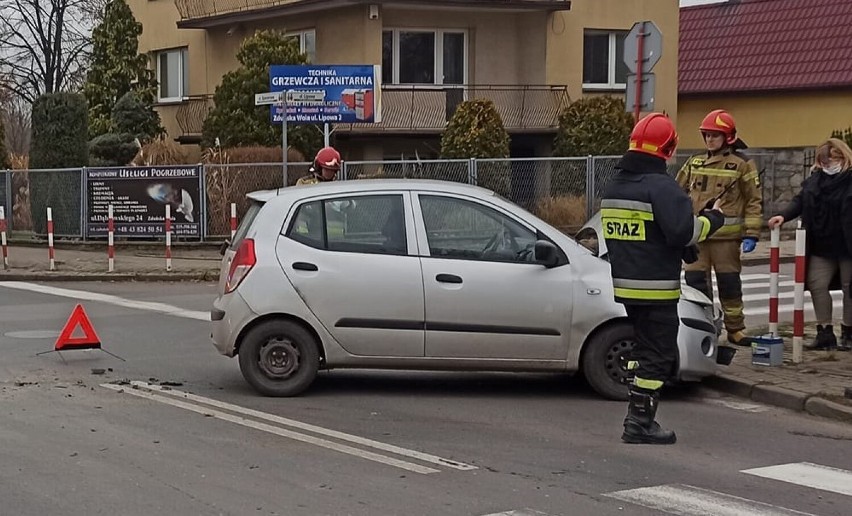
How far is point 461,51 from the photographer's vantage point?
28438 millimetres

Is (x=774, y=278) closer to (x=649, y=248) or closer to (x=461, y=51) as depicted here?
(x=649, y=248)

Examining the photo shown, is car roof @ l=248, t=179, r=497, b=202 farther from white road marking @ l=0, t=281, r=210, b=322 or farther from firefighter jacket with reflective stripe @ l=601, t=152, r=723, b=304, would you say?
white road marking @ l=0, t=281, r=210, b=322

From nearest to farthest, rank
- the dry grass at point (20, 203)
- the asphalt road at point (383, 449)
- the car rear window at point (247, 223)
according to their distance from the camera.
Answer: the asphalt road at point (383, 449), the car rear window at point (247, 223), the dry grass at point (20, 203)

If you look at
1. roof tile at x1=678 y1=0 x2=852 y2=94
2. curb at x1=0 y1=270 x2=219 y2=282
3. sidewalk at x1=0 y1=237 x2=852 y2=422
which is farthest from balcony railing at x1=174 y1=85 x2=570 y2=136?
curb at x1=0 y1=270 x2=219 y2=282

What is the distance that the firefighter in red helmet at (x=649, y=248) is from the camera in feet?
23.2

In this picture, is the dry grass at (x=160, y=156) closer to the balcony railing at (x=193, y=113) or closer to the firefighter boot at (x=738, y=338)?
the balcony railing at (x=193, y=113)

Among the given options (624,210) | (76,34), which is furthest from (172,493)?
(76,34)

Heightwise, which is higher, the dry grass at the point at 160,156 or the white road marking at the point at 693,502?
the dry grass at the point at 160,156

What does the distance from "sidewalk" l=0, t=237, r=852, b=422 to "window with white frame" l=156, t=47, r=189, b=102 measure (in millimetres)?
9068

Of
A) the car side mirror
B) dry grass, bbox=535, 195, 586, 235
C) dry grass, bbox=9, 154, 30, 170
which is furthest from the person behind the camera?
dry grass, bbox=9, 154, 30, 170

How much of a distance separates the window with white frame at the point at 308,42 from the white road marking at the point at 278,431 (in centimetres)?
2004

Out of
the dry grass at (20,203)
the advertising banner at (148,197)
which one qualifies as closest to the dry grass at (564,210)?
the advertising banner at (148,197)

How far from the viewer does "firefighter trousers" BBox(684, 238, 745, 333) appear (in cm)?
1035

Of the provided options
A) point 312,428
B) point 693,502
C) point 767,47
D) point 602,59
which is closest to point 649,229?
point 693,502
